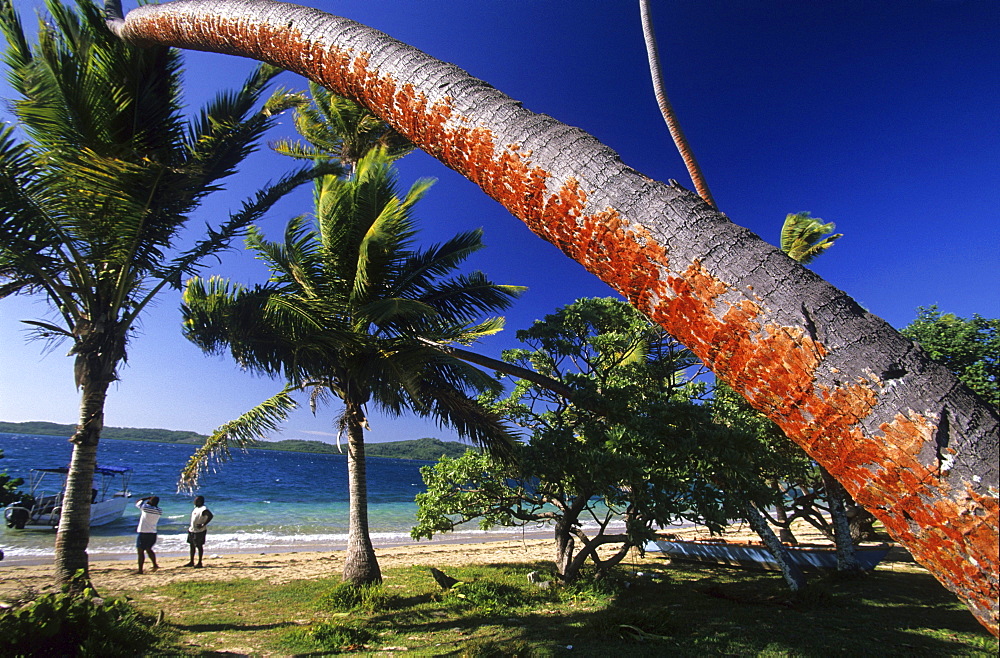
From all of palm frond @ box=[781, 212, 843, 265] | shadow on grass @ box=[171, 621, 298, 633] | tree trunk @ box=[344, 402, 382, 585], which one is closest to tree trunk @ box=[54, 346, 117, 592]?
shadow on grass @ box=[171, 621, 298, 633]

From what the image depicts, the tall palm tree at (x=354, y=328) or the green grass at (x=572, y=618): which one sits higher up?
the tall palm tree at (x=354, y=328)

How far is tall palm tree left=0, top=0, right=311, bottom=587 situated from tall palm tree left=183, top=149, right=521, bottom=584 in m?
1.37

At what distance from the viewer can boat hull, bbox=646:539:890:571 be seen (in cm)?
1123

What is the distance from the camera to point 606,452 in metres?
6.86

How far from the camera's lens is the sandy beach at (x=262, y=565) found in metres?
9.80

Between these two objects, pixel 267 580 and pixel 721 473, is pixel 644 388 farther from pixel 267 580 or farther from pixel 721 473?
pixel 267 580

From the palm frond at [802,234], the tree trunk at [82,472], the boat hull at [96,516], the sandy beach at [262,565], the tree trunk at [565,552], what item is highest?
the palm frond at [802,234]

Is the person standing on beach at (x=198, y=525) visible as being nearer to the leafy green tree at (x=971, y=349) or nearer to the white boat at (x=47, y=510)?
the white boat at (x=47, y=510)

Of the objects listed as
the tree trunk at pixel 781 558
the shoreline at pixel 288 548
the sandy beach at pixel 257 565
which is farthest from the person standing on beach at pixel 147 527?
the tree trunk at pixel 781 558

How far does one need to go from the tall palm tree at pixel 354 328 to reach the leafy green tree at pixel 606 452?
117cm

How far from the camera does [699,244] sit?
1.03 metres

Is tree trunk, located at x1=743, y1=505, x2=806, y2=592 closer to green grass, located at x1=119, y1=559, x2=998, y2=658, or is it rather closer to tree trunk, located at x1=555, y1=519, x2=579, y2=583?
green grass, located at x1=119, y1=559, x2=998, y2=658

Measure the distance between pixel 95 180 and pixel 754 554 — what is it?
15.1 m

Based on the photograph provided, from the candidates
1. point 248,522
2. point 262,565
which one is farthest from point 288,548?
point 248,522
